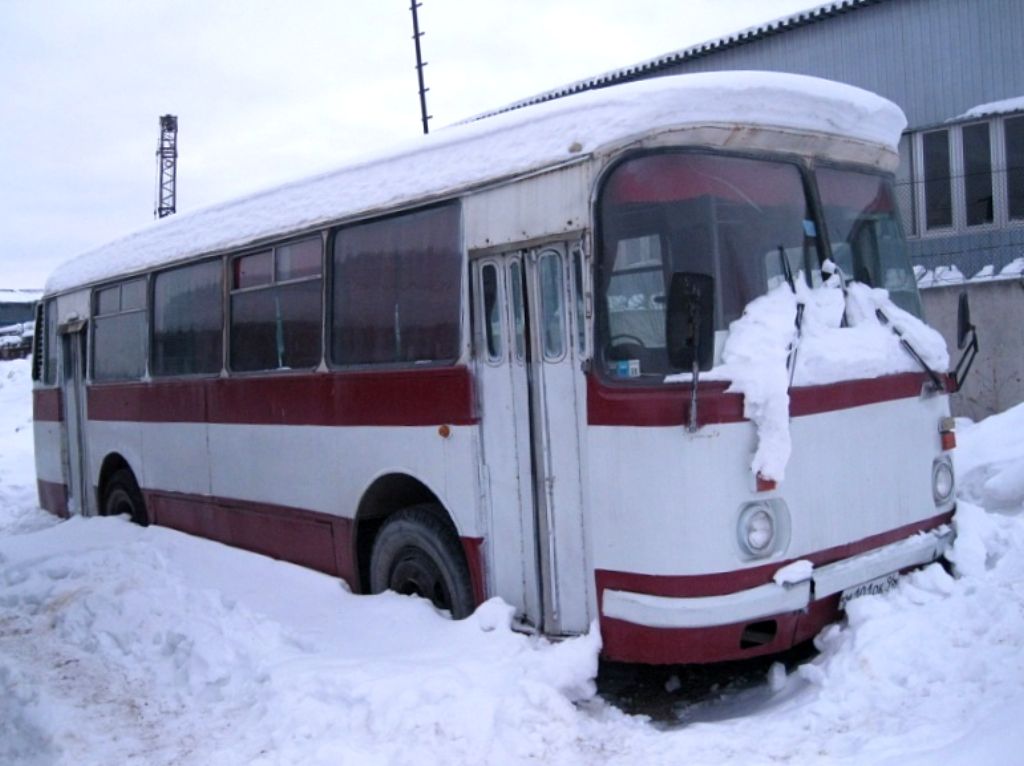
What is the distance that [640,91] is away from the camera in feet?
16.7

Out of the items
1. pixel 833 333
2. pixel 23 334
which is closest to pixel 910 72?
pixel 833 333

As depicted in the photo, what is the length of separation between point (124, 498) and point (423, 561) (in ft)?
16.6

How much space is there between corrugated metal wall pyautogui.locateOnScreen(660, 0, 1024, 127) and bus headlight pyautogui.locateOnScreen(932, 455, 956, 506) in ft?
33.4

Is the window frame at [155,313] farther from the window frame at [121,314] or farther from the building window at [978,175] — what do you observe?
the building window at [978,175]

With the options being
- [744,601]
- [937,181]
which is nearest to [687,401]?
[744,601]

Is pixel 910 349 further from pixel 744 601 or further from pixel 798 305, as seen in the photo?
pixel 744 601

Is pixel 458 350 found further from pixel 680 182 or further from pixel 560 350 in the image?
pixel 680 182

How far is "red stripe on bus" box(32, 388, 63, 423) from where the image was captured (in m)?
11.8

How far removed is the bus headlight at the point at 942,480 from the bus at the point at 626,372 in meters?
0.02

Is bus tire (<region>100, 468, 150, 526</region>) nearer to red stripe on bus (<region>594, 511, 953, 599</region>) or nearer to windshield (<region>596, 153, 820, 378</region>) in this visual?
red stripe on bus (<region>594, 511, 953, 599</region>)

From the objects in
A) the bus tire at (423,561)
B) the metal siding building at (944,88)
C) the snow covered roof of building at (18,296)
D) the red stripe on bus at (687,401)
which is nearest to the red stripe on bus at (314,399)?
the bus tire at (423,561)

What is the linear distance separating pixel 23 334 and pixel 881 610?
40.1 metres

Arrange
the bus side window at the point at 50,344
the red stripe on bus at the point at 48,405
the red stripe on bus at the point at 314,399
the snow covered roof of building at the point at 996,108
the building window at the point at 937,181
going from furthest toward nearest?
the building window at the point at 937,181
the snow covered roof of building at the point at 996,108
the bus side window at the point at 50,344
the red stripe on bus at the point at 48,405
the red stripe on bus at the point at 314,399

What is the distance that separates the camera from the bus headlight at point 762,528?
16.1 ft
